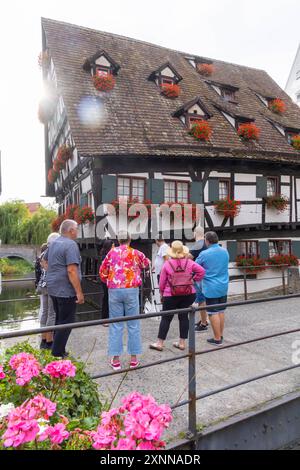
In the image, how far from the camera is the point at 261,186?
1527 centimetres

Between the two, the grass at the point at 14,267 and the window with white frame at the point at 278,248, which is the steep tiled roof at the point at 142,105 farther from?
the grass at the point at 14,267

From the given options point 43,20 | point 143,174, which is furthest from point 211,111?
point 43,20

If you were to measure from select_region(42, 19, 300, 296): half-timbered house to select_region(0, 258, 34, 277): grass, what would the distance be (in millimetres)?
17154

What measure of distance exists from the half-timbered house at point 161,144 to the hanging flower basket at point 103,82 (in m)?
0.19

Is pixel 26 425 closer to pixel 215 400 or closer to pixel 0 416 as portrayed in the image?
pixel 0 416

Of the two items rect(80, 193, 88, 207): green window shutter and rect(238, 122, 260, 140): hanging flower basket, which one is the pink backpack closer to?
rect(80, 193, 88, 207): green window shutter

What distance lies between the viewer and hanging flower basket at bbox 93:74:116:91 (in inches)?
547

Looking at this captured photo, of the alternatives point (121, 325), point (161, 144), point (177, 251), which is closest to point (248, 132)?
point (161, 144)

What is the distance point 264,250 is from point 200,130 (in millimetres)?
5663

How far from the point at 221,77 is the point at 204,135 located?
805 centimetres

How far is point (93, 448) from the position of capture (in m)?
1.80

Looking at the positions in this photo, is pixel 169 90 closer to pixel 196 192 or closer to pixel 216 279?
pixel 196 192

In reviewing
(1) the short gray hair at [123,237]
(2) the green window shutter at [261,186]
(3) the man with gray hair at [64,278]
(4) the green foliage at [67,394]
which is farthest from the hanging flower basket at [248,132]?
(4) the green foliage at [67,394]

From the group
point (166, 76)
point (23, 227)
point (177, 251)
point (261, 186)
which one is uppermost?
point (166, 76)
